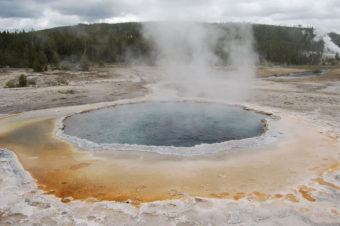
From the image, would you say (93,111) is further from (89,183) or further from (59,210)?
(59,210)

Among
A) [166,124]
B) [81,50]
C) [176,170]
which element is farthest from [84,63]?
[176,170]

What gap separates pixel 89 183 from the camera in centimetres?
431

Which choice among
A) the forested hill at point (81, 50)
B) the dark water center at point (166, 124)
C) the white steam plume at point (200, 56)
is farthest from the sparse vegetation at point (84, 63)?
the dark water center at point (166, 124)

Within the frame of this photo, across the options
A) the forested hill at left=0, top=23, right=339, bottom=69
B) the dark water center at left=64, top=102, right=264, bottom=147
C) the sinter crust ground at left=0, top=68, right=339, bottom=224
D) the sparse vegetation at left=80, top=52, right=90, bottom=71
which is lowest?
the sinter crust ground at left=0, top=68, right=339, bottom=224

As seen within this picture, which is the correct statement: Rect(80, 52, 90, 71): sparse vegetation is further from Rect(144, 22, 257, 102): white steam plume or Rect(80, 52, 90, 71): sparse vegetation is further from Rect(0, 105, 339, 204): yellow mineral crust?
Rect(0, 105, 339, 204): yellow mineral crust

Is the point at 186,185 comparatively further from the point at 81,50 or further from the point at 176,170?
the point at 81,50

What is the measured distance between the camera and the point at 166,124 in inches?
316

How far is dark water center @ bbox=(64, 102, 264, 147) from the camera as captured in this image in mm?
6770

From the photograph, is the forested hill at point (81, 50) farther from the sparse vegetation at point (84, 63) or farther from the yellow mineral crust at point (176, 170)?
the yellow mineral crust at point (176, 170)

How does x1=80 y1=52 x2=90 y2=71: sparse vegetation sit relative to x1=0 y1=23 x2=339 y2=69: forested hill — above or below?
below

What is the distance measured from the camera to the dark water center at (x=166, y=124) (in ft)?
22.2

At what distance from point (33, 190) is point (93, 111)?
6016mm

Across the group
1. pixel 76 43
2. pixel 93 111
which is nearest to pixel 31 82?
pixel 93 111

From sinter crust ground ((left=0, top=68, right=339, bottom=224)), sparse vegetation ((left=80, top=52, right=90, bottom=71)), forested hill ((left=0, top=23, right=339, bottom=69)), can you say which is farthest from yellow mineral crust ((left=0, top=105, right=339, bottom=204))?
sparse vegetation ((left=80, top=52, right=90, bottom=71))
